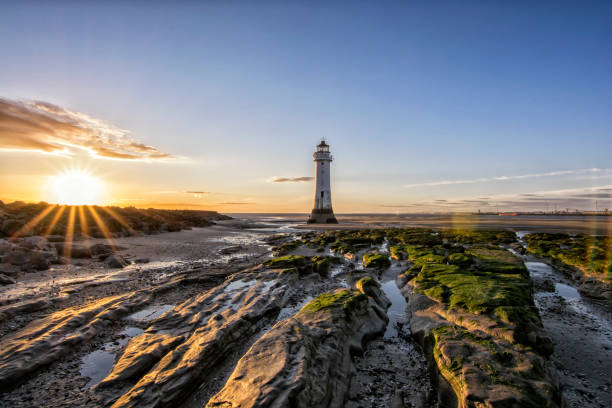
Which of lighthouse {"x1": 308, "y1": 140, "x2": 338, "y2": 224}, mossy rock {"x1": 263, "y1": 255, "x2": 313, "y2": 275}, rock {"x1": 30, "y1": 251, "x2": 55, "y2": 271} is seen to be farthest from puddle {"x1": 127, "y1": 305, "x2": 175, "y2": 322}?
lighthouse {"x1": 308, "y1": 140, "x2": 338, "y2": 224}

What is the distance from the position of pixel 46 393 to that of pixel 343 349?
194 inches

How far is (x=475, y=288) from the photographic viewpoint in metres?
7.69

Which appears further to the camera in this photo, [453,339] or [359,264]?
[359,264]

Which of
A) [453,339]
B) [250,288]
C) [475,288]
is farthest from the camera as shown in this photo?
[250,288]

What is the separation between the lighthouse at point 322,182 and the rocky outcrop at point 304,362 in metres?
38.8

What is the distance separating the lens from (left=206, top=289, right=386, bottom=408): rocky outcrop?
369 centimetres

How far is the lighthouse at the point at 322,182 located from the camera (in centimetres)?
4506

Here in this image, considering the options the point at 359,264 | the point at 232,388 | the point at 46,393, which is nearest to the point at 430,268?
the point at 359,264

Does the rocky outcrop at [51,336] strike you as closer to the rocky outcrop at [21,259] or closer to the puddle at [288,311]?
the puddle at [288,311]

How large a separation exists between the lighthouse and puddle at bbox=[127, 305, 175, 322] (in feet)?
125

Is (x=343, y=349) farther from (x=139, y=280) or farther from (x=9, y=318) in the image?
(x=139, y=280)

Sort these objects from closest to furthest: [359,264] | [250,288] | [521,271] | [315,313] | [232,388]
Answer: [232,388], [315,313], [250,288], [521,271], [359,264]

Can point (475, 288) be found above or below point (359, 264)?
above

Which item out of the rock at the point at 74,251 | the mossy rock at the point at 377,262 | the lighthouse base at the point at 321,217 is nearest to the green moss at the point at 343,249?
the mossy rock at the point at 377,262
